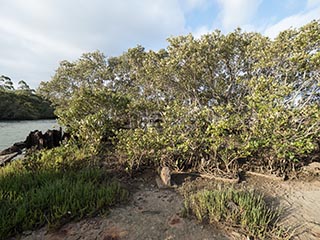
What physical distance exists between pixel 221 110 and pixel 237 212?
6.89 ft

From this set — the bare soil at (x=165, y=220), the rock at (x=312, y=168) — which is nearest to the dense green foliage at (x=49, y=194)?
the bare soil at (x=165, y=220)

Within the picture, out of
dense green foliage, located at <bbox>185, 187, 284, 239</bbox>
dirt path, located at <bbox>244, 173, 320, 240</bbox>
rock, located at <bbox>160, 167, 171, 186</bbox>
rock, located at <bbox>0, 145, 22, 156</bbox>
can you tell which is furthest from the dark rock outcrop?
dirt path, located at <bbox>244, 173, 320, 240</bbox>

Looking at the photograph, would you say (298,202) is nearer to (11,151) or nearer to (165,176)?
(165,176)

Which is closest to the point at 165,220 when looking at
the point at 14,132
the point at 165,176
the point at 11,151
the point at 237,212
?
the point at 237,212

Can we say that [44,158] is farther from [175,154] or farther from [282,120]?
[282,120]

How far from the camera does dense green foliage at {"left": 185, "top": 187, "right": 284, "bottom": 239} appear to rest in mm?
2346

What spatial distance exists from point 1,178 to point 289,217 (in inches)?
199

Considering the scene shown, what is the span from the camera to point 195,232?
2.39m

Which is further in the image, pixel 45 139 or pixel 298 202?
pixel 45 139

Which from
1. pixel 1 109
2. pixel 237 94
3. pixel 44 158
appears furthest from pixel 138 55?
pixel 1 109

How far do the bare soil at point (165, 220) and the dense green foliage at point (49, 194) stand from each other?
0.50ft

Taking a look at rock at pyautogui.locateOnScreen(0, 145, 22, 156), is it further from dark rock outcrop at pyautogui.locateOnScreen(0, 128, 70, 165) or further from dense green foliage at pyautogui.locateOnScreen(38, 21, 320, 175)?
dense green foliage at pyautogui.locateOnScreen(38, 21, 320, 175)

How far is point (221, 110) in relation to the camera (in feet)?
13.1

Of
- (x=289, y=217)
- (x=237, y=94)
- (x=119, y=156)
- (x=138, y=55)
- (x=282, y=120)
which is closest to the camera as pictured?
(x=289, y=217)
